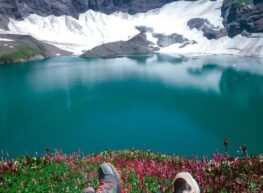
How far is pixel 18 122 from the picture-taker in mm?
73000

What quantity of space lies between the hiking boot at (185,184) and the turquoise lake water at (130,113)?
3521 cm

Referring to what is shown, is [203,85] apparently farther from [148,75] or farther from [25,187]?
[25,187]

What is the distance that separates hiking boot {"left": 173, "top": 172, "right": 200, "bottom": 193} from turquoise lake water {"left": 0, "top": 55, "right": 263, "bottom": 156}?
35.2m

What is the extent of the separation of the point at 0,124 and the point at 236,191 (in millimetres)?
66736

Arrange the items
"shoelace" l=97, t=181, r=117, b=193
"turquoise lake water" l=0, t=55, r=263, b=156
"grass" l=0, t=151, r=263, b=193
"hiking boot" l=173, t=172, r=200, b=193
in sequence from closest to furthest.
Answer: "hiking boot" l=173, t=172, r=200, b=193 < "shoelace" l=97, t=181, r=117, b=193 < "grass" l=0, t=151, r=263, b=193 < "turquoise lake water" l=0, t=55, r=263, b=156

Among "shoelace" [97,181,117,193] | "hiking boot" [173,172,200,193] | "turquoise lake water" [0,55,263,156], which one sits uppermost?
"hiking boot" [173,172,200,193]

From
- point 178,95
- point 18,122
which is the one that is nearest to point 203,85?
point 178,95

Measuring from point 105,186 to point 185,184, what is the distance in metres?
1.35

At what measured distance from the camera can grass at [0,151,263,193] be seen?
1028cm

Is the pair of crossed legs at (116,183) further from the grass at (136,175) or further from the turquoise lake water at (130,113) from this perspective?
the turquoise lake water at (130,113)

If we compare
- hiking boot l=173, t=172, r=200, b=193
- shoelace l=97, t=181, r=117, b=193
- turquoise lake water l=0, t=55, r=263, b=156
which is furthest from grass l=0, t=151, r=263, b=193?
turquoise lake water l=0, t=55, r=263, b=156

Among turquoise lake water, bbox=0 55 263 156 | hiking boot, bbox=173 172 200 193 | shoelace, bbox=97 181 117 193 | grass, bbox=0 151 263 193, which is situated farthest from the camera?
turquoise lake water, bbox=0 55 263 156

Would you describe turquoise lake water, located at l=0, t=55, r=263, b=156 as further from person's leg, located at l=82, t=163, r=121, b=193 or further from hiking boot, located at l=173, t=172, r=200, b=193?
hiking boot, located at l=173, t=172, r=200, b=193

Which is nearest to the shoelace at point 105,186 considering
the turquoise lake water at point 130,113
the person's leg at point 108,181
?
the person's leg at point 108,181
